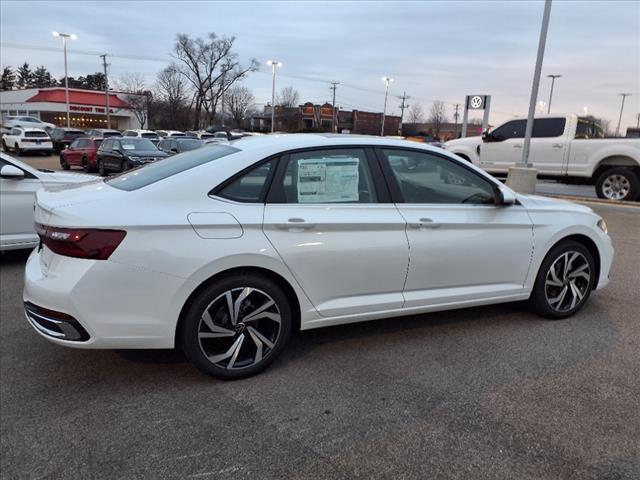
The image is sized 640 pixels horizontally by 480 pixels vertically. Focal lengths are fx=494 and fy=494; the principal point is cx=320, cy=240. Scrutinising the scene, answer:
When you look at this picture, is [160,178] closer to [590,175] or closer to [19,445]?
[19,445]

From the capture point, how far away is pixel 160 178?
10.6 feet

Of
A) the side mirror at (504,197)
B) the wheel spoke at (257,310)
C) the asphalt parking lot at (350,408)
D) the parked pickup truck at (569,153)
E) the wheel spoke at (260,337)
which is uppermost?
the parked pickup truck at (569,153)

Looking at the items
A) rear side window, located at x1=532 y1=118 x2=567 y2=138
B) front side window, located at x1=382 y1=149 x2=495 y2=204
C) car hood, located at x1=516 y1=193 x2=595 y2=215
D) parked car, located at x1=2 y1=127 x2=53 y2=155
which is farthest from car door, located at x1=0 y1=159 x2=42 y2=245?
parked car, located at x1=2 y1=127 x2=53 y2=155

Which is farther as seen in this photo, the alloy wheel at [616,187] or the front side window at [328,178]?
the alloy wheel at [616,187]

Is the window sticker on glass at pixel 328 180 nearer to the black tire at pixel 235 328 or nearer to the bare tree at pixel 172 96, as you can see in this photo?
the black tire at pixel 235 328

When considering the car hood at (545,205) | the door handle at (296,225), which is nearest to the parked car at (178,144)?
the car hood at (545,205)

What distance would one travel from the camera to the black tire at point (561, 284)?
13.9ft

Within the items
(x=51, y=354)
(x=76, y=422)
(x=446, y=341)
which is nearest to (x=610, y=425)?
(x=446, y=341)

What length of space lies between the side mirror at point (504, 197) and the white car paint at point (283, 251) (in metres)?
0.05

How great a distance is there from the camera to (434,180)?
3.92m

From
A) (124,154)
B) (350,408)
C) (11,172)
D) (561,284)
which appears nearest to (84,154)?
(124,154)

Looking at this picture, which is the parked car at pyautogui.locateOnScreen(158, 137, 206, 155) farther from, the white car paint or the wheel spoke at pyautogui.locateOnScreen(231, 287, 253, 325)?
the wheel spoke at pyautogui.locateOnScreen(231, 287, 253, 325)

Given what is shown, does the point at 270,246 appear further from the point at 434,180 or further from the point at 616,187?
the point at 616,187

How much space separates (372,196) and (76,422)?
234 centimetres
